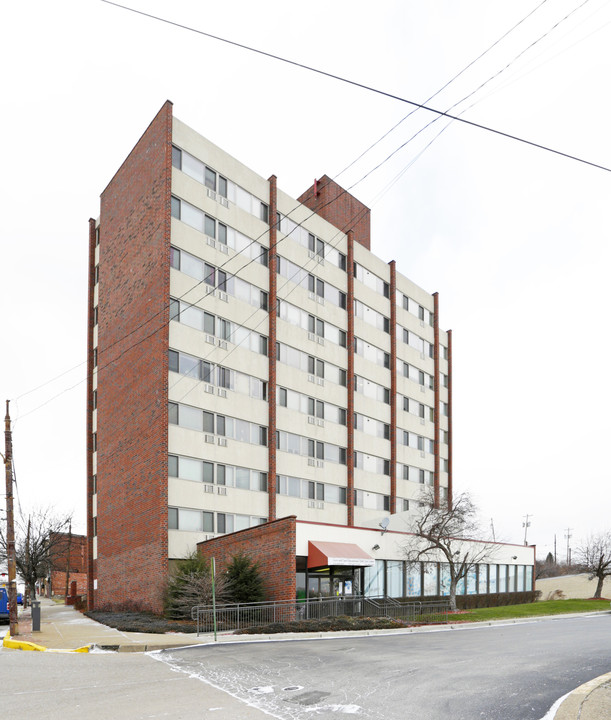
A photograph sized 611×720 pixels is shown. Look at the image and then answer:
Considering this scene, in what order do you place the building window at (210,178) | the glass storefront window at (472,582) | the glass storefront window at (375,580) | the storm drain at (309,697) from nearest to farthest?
1. the storm drain at (309,697)
2. the glass storefront window at (375,580)
3. the building window at (210,178)
4. the glass storefront window at (472,582)

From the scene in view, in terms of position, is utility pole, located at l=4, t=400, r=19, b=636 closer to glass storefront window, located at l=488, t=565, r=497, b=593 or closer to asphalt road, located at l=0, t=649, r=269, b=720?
asphalt road, located at l=0, t=649, r=269, b=720

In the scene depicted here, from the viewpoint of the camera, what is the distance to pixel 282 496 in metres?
38.6

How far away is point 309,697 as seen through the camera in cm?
1127

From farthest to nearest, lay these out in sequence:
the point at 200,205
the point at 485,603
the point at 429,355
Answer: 1. the point at 429,355
2. the point at 485,603
3. the point at 200,205

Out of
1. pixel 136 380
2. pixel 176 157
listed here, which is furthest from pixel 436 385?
pixel 176 157

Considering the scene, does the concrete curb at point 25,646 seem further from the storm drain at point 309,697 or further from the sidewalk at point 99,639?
the storm drain at point 309,697

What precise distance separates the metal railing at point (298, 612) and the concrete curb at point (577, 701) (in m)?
14.0

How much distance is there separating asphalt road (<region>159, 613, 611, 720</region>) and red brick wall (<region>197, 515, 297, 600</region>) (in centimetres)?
Result: 659

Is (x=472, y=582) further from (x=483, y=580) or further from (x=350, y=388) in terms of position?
(x=350, y=388)

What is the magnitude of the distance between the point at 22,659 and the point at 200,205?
23857 mm

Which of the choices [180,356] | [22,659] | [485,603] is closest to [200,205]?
[180,356]

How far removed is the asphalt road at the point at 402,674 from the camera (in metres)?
10.4

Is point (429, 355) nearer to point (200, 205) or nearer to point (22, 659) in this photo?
point (200, 205)

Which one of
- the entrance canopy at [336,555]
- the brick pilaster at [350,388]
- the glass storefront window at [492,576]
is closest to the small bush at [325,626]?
the entrance canopy at [336,555]
